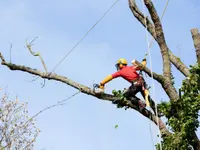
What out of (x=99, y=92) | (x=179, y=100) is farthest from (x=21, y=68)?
(x=179, y=100)

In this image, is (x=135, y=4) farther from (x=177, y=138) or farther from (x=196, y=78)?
(x=177, y=138)

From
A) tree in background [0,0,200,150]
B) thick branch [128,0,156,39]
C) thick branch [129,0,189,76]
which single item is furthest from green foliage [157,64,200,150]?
thick branch [128,0,156,39]

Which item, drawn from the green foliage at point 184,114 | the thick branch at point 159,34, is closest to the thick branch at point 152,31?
the thick branch at point 159,34

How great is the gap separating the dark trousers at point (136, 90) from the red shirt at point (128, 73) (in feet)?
0.28

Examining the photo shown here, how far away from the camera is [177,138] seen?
6.45 metres

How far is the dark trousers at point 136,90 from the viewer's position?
677 cm

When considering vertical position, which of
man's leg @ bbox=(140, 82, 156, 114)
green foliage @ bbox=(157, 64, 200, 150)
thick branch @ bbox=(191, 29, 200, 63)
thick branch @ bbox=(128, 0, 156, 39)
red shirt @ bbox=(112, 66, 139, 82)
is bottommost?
green foliage @ bbox=(157, 64, 200, 150)

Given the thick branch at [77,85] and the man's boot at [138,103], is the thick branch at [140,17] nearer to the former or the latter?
the man's boot at [138,103]

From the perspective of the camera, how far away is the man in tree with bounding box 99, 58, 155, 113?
22.2 feet

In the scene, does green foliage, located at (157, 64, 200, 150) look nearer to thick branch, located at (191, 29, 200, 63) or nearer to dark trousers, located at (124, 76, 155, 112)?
dark trousers, located at (124, 76, 155, 112)

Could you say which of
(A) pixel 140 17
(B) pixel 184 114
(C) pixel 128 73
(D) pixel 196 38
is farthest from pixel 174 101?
(A) pixel 140 17

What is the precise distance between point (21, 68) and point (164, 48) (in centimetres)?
242

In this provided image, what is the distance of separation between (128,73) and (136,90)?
0.95 feet

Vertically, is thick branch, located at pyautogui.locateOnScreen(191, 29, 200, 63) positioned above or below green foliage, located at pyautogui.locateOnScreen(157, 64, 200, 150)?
above
